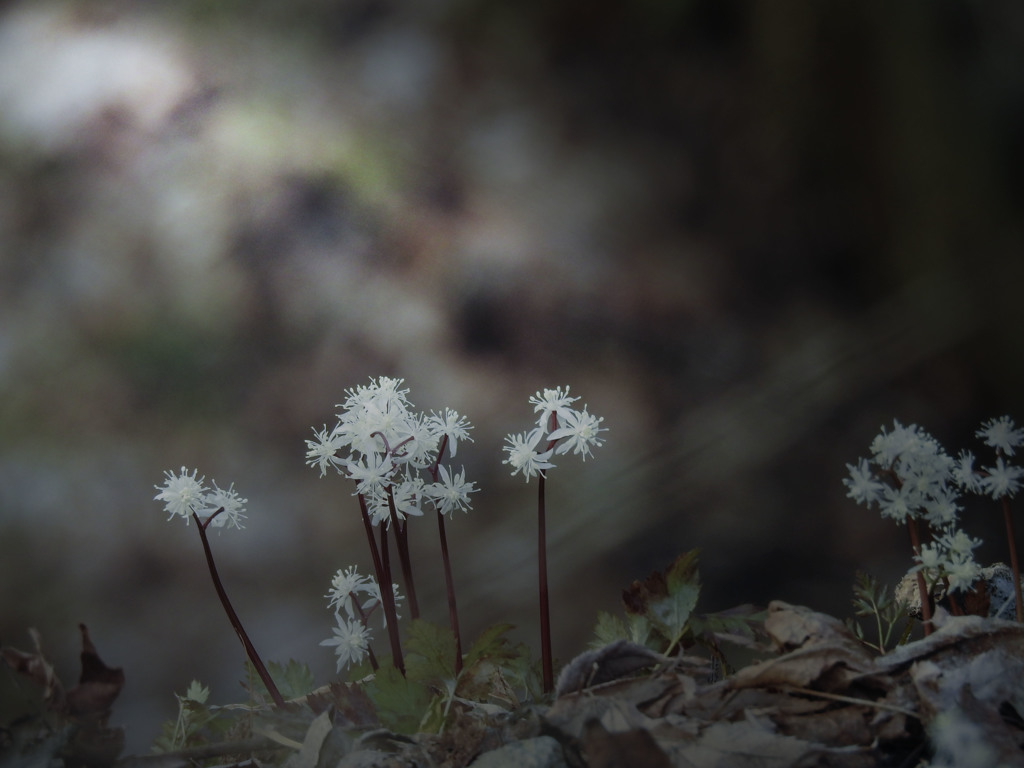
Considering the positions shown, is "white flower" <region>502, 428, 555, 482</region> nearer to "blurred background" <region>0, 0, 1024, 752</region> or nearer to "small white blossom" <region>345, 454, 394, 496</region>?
"small white blossom" <region>345, 454, 394, 496</region>

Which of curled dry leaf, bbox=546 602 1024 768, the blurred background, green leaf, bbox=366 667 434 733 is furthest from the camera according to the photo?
the blurred background

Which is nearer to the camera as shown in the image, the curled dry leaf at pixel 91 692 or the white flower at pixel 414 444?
the curled dry leaf at pixel 91 692

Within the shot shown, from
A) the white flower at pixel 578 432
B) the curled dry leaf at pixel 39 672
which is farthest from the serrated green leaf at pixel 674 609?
the curled dry leaf at pixel 39 672

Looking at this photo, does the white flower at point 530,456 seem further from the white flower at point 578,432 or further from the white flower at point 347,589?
the white flower at point 347,589

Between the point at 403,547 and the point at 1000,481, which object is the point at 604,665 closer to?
the point at 403,547

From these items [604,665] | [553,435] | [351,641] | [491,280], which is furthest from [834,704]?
[491,280]

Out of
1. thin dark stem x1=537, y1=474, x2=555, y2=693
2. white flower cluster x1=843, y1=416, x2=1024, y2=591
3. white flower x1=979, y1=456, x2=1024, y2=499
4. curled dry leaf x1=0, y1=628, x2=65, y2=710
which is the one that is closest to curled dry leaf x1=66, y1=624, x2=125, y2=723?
curled dry leaf x1=0, y1=628, x2=65, y2=710
